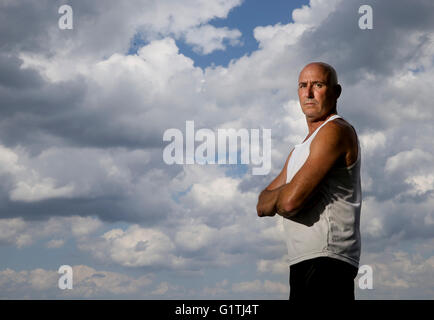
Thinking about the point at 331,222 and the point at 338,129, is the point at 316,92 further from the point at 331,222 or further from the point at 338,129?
the point at 331,222

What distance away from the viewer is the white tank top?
357cm

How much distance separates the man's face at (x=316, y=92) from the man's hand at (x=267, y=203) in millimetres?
814

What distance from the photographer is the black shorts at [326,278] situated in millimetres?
3557

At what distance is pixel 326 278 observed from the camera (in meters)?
3.57

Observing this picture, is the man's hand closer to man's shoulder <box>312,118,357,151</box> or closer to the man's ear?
man's shoulder <box>312,118,357,151</box>

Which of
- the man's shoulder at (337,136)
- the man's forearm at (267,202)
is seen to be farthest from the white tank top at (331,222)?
the man's forearm at (267,202)

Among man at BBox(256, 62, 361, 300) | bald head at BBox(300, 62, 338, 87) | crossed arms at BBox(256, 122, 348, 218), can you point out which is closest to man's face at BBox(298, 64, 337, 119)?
bald head at BBox(300, 62, 338, 87)

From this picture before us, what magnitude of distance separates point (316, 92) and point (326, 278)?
5.29 feet

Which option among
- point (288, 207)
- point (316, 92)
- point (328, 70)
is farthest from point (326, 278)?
point (328, 70)

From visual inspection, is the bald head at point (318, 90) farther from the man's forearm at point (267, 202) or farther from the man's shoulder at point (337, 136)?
the man's forearm at point (267, 202)

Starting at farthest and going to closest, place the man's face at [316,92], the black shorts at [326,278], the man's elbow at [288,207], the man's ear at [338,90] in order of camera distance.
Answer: the man's ear at [338,90] < the man's face at [316,92] < the man's elbow at [288,207] < the black shorts at [326,278]
